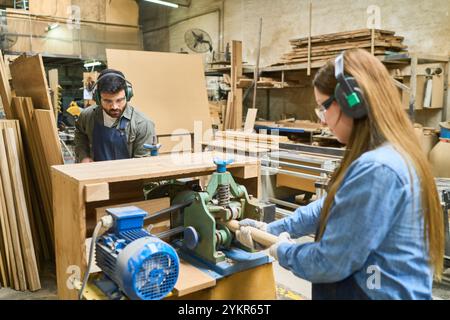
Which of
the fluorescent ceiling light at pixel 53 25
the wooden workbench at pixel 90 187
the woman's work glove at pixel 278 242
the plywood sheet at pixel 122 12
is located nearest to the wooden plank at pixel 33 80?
the wooden workbench at pixel 90 187

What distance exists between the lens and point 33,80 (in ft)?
8.20

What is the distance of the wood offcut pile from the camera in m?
2.34

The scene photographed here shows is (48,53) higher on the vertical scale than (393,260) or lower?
higher

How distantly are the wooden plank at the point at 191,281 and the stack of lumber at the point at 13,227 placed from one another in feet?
5.08

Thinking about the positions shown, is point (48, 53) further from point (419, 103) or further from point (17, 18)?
point (419, 103)

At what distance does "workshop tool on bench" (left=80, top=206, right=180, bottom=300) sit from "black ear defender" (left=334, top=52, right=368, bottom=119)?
23.8 inches

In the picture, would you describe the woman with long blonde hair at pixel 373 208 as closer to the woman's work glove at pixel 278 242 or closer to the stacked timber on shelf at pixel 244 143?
the woman's work glove at pixel 278 242

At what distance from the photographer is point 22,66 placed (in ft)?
8.69

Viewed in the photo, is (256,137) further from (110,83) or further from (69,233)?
(69,233)

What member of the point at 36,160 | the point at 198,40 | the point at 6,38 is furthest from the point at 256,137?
the point at 6,38

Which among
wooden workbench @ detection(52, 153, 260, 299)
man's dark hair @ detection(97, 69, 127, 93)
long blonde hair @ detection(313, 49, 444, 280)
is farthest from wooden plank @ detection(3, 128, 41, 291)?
long blonde hair @ detection(313, 49, 444, 280)
